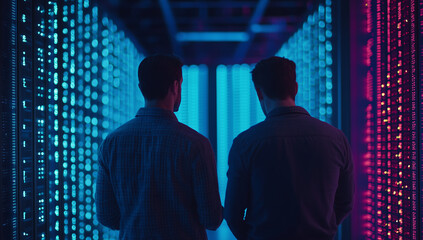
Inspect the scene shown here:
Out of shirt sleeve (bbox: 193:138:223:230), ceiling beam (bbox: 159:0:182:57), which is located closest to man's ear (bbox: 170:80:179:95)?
shirt sleeve (bbox: 193:138:223:230)

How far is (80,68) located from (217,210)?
5.97 feet

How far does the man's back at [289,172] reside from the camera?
47.4 inches

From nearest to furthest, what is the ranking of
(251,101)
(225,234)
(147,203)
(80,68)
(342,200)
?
(147,203) → (342,200) → (80,68) → (225,234) → (251,101)

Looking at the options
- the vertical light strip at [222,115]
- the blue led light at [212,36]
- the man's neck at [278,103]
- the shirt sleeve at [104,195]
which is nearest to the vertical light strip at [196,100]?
the vertical light strip at [222,115]

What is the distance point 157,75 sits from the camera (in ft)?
4.16

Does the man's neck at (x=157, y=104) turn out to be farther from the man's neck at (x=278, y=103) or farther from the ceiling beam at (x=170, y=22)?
the ceiling beam at (x=170, y=22)

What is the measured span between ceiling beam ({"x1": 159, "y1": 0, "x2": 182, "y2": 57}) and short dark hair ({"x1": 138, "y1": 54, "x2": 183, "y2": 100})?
83.0 inches

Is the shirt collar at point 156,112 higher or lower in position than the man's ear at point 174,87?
lower

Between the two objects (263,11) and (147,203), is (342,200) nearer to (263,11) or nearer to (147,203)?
(147,203)

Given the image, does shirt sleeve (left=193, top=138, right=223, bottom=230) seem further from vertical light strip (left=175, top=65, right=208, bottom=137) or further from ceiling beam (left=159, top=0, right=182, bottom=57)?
vertical light strip (left=175, top=65, right=208, bottom=137)

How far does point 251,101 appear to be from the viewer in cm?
484

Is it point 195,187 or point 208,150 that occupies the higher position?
point 208,150

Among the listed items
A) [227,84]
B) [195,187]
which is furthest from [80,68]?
[227,84]

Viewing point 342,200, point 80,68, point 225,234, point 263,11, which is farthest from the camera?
point 225,234
